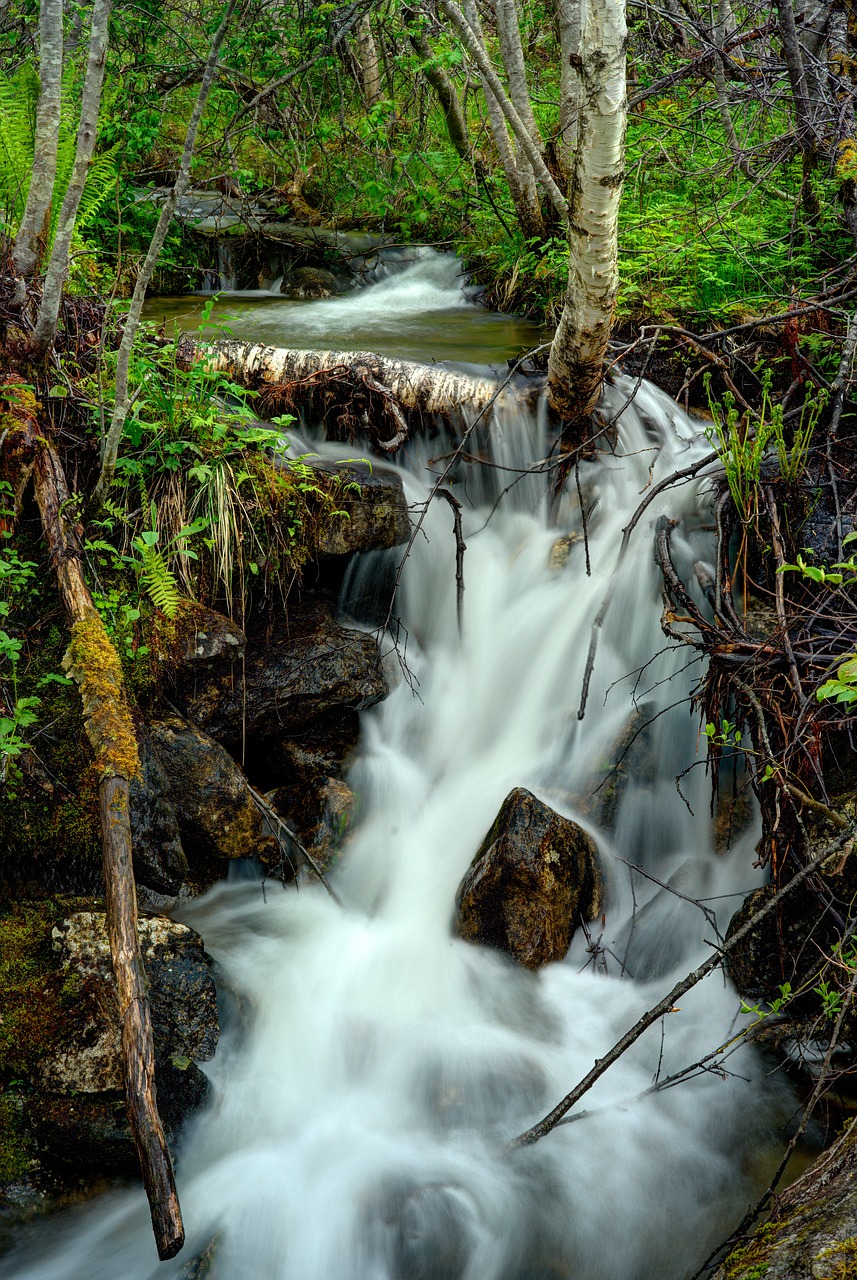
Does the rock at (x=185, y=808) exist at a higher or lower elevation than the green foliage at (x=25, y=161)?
lower

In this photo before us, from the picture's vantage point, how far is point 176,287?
921 centimetres

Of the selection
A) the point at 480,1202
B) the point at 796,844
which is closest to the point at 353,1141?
the point at 480,1202

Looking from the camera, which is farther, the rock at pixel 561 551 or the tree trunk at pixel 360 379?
the tree trunk at pixel 360 379

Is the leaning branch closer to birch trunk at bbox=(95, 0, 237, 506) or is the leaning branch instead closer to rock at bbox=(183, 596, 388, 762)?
rock at bbox=(183, 596, 388, 762)

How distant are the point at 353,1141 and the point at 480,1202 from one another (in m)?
0.56

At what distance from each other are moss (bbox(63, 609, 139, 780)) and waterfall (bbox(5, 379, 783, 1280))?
1.32m

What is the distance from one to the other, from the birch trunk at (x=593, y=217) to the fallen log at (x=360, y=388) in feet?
1.69

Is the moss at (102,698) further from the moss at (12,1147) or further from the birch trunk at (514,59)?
the birch trunk at (514,59)

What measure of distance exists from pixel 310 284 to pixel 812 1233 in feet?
29.2

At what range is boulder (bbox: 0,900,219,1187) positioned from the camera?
305cm

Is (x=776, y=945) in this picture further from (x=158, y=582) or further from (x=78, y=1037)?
(x=158, y=582)

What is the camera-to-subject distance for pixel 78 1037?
3170 mm

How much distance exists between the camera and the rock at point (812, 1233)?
1.85 meters

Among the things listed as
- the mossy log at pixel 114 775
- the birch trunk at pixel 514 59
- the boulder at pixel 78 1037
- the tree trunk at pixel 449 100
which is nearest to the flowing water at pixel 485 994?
the boulder at pixel 78 1037
